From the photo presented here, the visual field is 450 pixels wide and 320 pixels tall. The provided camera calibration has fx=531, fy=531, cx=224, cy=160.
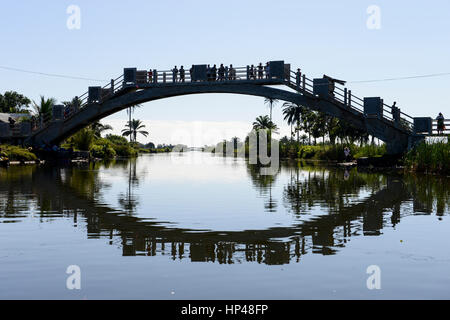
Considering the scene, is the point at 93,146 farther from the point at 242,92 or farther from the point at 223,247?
the point at 223,247

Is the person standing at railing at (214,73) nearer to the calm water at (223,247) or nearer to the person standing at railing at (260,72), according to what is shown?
the person standing at railing at (260,72)

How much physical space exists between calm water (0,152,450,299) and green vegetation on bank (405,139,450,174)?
14.4 metres

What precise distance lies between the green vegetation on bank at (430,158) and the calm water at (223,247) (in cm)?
1436

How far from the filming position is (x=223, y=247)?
9.16m

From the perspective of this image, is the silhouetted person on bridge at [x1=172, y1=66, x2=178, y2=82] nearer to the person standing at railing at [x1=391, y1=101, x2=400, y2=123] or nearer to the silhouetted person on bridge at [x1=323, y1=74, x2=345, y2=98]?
the silhouetted person on bridge at [x1=323, y1=74, x2=345, y2=98]

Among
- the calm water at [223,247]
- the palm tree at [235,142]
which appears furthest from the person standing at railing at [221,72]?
the palm tree at [235,142]

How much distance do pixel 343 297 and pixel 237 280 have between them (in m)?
1.43

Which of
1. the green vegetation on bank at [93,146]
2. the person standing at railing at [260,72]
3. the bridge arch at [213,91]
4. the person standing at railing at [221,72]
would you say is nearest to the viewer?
the bridge arch at [213,91]

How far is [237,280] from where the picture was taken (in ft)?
23.0

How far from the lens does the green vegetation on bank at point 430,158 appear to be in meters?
30.4

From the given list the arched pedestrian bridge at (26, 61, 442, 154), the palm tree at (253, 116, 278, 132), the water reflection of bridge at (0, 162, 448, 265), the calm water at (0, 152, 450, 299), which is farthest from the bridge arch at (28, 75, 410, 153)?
the palm tree at (253, 116, 278, 132)

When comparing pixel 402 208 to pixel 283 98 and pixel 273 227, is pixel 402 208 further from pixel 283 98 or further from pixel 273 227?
pixel 283 98

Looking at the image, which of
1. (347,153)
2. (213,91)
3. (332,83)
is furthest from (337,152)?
(213,91)
